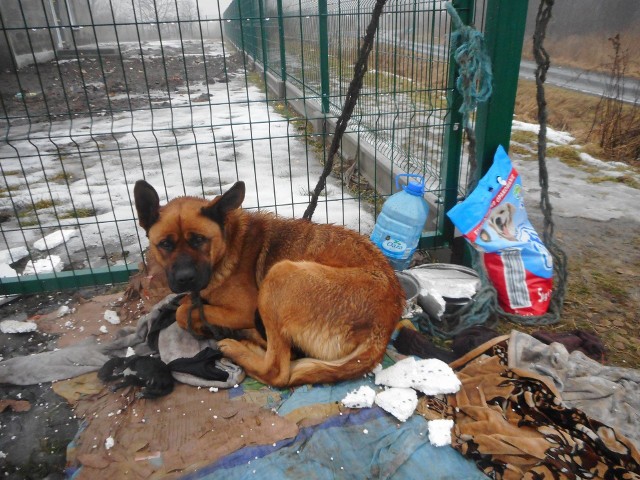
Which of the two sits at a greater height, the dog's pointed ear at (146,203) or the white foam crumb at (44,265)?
the dog's pointed ear at (146,203)

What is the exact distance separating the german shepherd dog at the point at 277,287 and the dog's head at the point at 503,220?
1074 mm

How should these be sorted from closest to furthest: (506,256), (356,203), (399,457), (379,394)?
1. (399,457)
2. (379,394)
3. (506,256)
4. (356,203)

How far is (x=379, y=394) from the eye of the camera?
2684 millimetres

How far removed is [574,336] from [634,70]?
51.3ft

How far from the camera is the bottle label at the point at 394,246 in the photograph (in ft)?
13.4

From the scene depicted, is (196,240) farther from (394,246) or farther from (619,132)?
(619,132)

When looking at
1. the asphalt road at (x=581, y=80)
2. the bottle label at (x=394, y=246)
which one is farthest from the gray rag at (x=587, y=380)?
the asphalt road at (x=581, y=80)

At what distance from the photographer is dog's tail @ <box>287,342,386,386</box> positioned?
270cm

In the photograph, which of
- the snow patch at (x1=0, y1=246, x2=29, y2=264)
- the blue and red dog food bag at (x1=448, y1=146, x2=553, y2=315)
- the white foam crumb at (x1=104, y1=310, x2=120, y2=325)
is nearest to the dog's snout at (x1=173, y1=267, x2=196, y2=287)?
the white foam crumb at (x1=104, y1=310, x2=120, y2=325)

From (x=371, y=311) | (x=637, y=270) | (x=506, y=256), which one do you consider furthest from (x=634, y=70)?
(x=371, y=311)

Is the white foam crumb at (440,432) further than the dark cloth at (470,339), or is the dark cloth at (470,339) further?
the dark cloth at (470,339)

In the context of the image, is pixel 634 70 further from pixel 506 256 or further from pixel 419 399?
pixel 419 399

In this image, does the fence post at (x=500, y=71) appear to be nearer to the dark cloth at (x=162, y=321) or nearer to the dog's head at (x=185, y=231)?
the dog's head at (x=185, y=231)

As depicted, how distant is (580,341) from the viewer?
326 centimetres
